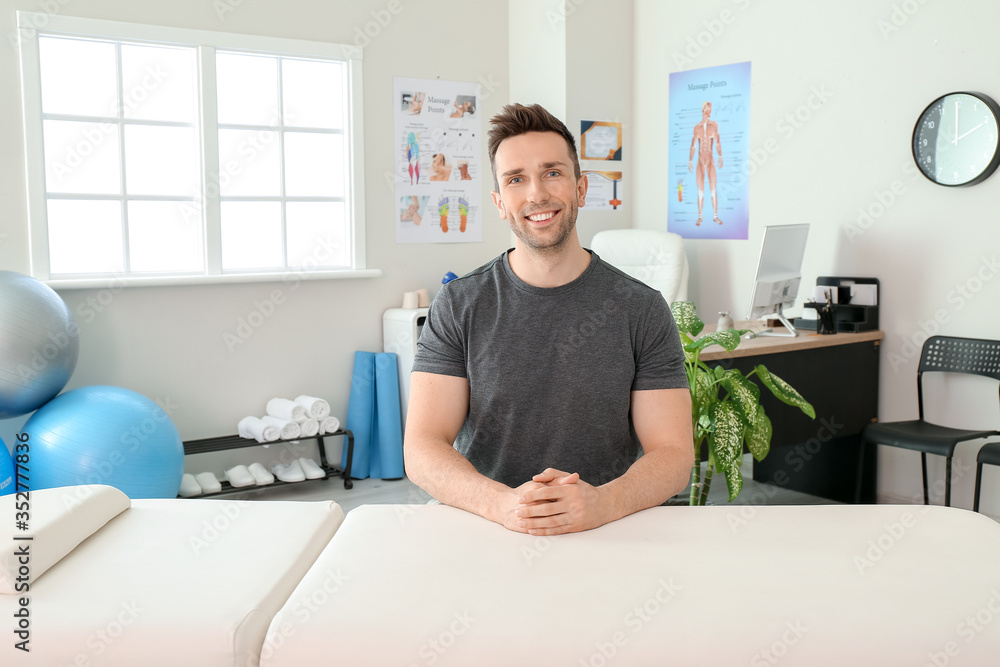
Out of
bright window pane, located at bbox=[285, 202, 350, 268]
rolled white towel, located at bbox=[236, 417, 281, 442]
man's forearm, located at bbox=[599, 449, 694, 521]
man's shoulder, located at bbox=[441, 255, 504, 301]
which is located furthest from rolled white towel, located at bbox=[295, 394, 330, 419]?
man's forearm, located at bbox=[599, 449, 694, 521]

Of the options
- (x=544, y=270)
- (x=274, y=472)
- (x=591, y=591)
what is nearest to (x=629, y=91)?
(x=274, y=472)

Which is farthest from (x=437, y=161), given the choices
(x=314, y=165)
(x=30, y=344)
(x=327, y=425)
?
(x=30, y=344)

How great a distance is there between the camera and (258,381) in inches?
164

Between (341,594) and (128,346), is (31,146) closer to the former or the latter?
(128,346)

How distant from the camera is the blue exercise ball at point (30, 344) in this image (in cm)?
300

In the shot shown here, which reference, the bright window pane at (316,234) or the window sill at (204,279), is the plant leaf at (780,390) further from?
the bright window pane at (316,234)

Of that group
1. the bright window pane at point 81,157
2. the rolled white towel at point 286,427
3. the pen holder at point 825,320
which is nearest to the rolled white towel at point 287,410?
the rolled white towel at point 286,427

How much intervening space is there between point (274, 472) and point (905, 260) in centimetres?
295

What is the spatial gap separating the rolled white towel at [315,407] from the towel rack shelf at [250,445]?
98 millimetres

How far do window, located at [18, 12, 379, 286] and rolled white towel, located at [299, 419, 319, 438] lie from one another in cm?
71

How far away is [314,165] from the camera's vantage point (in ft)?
14.1

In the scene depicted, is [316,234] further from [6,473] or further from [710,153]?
[710,153]

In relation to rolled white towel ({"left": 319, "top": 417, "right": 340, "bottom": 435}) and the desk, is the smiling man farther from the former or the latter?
rolled white towel ({"left": 319, "top": 417, "right": 340, "bottom": 435})

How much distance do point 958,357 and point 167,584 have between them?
3243 millimetres
